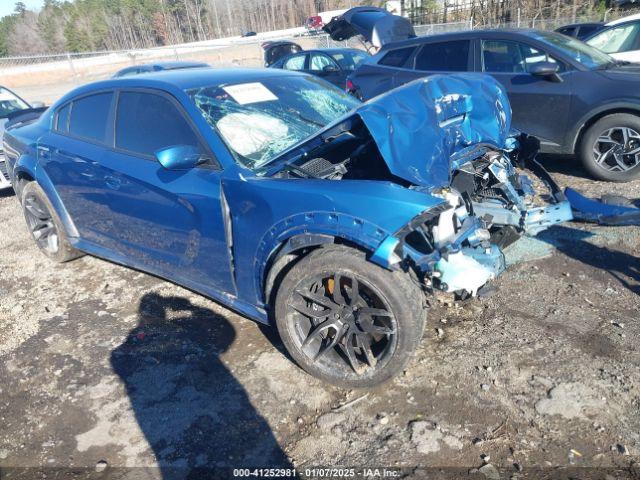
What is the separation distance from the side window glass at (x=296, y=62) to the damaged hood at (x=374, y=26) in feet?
9.17

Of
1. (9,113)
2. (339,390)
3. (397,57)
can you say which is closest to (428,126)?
(339,390)

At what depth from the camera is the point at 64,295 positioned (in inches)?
166

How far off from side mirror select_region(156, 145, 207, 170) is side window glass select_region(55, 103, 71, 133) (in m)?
1.86

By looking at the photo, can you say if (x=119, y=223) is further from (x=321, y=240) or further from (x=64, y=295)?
(x=321, y=240)

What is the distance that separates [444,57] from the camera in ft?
21.1

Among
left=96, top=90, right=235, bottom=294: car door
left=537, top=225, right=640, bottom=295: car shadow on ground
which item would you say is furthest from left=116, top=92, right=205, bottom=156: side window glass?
left=537, top=225, right=640, bottom=295: car shadow on ground

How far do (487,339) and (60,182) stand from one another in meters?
3.63

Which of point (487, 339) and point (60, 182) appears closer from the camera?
point (487, 339)

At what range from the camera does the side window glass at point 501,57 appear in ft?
19.4

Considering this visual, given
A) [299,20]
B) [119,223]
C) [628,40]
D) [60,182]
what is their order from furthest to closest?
1. [299,20]
2. [628,40]
3. [60,182]
4. [119,223]

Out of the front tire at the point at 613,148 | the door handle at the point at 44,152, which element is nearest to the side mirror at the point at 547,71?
the front tire at the point at 613,148

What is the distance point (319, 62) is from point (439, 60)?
5409 mm

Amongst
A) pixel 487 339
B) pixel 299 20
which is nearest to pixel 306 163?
pixel 487 339

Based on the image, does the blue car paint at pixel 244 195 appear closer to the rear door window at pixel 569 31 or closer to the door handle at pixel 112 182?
the door handle at pixel 112 182
